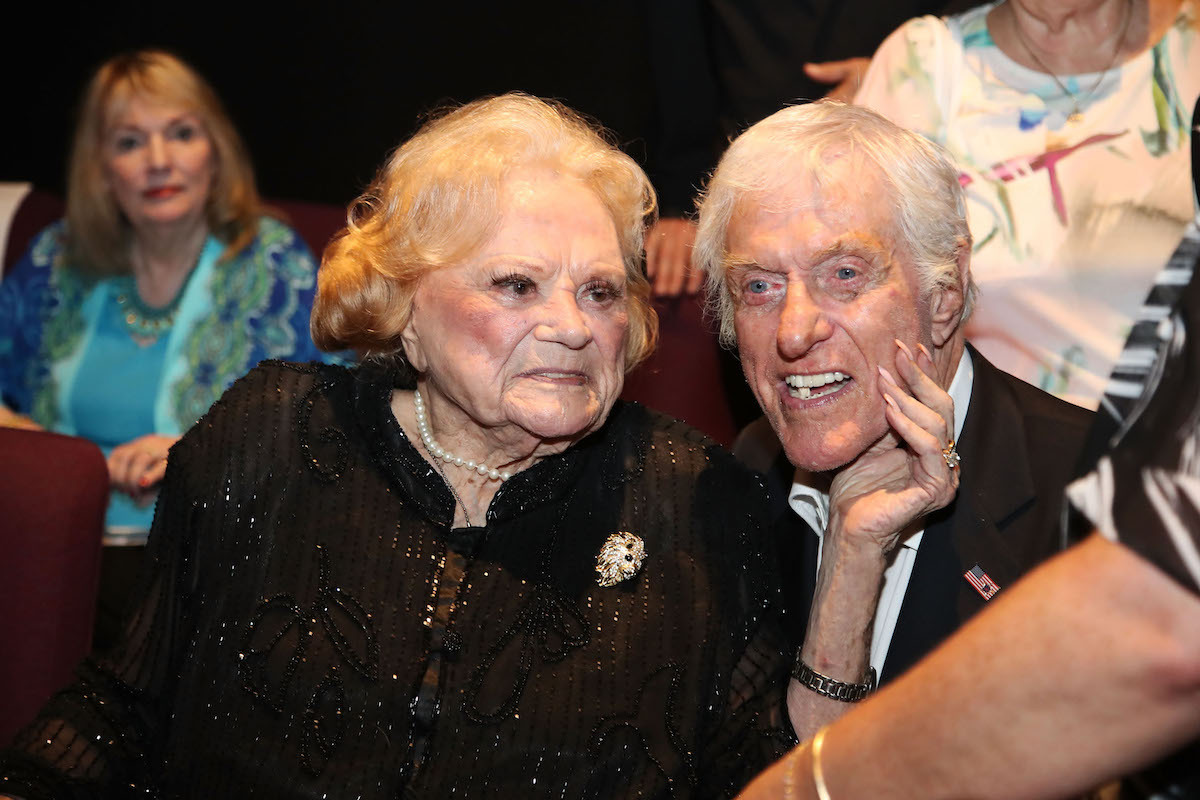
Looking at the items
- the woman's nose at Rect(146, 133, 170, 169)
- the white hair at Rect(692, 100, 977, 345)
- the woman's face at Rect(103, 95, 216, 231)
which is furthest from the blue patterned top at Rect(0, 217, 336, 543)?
the white hair at Rect(692, 100, 977, 345)

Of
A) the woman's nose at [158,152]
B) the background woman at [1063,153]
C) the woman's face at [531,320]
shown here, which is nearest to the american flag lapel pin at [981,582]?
the woman's face at [531,320]

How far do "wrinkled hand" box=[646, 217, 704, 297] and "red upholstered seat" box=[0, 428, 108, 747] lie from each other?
49.9 inches

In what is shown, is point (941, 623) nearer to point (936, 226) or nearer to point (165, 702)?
point (936, 226)

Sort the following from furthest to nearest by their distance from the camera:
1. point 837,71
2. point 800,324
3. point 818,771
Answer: point 837,71 → point 800,324 → point 818,771

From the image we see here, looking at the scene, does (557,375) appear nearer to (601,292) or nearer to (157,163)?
(601,292)

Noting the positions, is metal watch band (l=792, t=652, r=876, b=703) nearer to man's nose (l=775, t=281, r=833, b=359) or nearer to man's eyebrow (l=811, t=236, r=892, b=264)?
man's nose (l=775, t=281, r=833, b=359)

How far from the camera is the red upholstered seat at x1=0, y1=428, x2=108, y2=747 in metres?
2.00

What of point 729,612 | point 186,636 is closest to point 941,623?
point 729,612

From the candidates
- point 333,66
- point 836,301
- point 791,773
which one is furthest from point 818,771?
point 333,66

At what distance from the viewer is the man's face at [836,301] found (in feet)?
5.96

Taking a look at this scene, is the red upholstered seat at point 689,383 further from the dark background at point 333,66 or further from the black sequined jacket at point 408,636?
the dark background at point 333,66

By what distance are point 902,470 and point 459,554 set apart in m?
0.71

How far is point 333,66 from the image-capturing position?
12.8 feet

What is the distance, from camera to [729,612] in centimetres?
181
